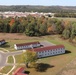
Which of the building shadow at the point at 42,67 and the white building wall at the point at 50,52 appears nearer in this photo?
the building shadow at the point at 42,67

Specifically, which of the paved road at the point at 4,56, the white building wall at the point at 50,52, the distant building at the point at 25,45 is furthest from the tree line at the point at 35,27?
the white building wall at the point at 50,52

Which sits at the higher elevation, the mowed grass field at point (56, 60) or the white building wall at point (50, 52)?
the white building wall at point (50, 52)

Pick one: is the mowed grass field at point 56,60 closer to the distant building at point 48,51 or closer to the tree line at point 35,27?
the distant building at point 48,51

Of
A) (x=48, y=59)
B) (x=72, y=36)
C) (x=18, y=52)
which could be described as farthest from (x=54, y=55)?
(x=72, y=36)

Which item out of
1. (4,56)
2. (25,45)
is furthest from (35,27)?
(4,56)

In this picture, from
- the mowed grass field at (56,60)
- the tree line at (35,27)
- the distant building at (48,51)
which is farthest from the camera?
the tree line at (35,27)

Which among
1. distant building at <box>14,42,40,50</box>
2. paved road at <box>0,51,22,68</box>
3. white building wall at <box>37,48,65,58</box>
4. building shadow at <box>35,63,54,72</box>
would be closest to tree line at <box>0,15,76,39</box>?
distant building at <box>14,42,40,50</box>

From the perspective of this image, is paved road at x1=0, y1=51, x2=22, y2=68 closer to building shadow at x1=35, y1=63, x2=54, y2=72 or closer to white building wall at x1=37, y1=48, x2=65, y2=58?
white building wall at x1=37, y1=48, x2=65, y2=58

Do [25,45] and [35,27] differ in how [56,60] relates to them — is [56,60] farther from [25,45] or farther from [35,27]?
[35,27]

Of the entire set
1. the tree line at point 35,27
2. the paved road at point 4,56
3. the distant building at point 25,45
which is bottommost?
the paved road at point 4,56

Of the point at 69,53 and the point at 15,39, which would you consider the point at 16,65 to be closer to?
the point at 69,53

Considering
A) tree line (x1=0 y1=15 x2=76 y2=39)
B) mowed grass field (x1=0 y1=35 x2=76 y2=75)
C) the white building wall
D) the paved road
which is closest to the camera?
mowed grass field (x1=0 y1=35 x2=76 y2=75)
